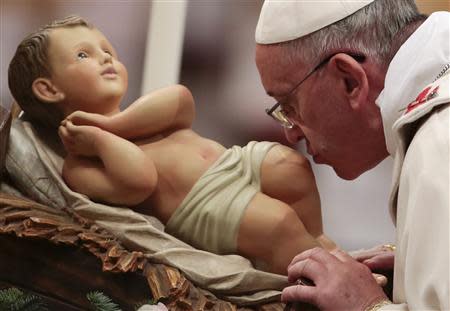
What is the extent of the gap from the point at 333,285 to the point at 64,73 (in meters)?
0.92

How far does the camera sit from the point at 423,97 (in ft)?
4.46

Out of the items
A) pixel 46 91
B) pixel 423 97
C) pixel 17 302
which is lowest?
pixel 17 302

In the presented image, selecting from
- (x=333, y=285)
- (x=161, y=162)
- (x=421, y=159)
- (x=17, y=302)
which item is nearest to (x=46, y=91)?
(x=161, y=162)

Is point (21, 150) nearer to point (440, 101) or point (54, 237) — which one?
point (54, 237)

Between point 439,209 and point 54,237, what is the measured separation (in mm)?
951

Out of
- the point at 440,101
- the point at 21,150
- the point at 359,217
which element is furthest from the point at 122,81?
the point at 440,101

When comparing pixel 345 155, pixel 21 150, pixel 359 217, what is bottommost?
pixel 359 217

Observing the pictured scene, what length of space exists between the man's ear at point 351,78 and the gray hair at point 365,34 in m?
0.03

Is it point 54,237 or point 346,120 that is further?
point 54,237

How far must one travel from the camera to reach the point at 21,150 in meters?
2.02

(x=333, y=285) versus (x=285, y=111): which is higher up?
(x=285, y=111)

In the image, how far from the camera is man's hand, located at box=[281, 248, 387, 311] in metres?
1.45

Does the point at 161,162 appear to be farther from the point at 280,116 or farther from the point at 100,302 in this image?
the point at 100,302

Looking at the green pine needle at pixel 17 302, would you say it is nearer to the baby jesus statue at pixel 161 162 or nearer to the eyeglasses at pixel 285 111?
the baby jesus statue at pixel 161 162
